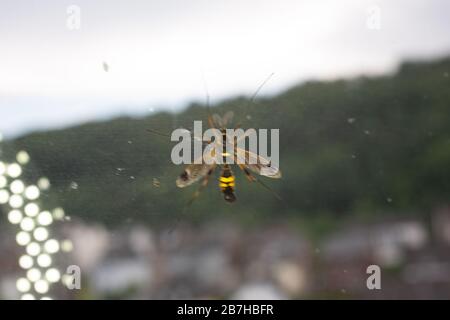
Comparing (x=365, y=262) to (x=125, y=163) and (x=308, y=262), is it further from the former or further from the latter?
(x=125, y=163)

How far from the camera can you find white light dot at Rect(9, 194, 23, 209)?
140cm

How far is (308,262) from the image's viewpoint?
1.55m

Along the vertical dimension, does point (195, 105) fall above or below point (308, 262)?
above

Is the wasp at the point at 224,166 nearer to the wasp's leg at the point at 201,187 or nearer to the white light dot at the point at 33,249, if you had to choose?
the wasp's leg at the point at 201,187

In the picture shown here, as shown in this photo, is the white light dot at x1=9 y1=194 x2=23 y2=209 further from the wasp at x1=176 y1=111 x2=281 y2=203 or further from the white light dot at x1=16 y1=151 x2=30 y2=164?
the wasp at x1=176 y1=111 x2=281 y2=203

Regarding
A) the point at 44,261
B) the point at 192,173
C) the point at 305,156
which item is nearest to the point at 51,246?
the point at 44,261

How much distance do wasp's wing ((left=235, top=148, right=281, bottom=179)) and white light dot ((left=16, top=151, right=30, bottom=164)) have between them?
0.51 m

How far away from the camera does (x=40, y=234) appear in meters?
1.39

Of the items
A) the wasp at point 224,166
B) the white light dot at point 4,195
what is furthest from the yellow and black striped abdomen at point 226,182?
the white light dot at point 4,195

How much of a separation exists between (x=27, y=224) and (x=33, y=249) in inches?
2.4

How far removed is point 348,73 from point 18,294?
1014 mm

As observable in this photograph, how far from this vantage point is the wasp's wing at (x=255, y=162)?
1.43 m

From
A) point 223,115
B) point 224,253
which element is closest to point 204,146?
point 223,115
